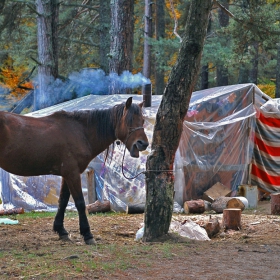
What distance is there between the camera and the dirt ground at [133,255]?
5590mm

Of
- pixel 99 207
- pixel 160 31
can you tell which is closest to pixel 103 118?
pixel 99 207

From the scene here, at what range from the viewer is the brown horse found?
7.55 m

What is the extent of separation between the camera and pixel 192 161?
1255 cm

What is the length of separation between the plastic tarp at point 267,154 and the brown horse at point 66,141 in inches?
259

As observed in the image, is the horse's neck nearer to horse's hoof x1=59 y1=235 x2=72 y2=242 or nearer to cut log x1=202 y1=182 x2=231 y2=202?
horse's hoof x1=59 y1=235 x2=72 y2=242

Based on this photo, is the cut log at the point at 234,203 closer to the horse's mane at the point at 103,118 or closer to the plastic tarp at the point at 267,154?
the plastic tarp at the point at 267,154

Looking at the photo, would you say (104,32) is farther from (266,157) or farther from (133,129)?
(133,129)

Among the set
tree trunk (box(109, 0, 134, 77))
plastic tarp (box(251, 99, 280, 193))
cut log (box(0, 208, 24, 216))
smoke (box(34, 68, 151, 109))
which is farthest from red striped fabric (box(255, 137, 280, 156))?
cut log (box(0, 208, 24, 216))

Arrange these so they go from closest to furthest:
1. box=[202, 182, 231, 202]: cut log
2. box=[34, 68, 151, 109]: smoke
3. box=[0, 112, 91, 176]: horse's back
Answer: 1. box=[0, 112, 91, 176]: horse's back
2. box=[202, 182, 231, 202]: cut log
3. box=[34, 68, 151, 109]: smoke

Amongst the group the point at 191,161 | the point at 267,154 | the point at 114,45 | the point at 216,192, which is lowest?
the point at 216,192

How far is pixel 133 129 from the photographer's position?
794cm

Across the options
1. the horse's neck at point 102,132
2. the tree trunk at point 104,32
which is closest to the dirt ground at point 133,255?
the horse's neck at point 102,132

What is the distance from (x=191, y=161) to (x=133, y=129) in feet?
15.8

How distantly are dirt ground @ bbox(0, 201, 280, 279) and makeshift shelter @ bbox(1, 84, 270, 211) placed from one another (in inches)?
120
